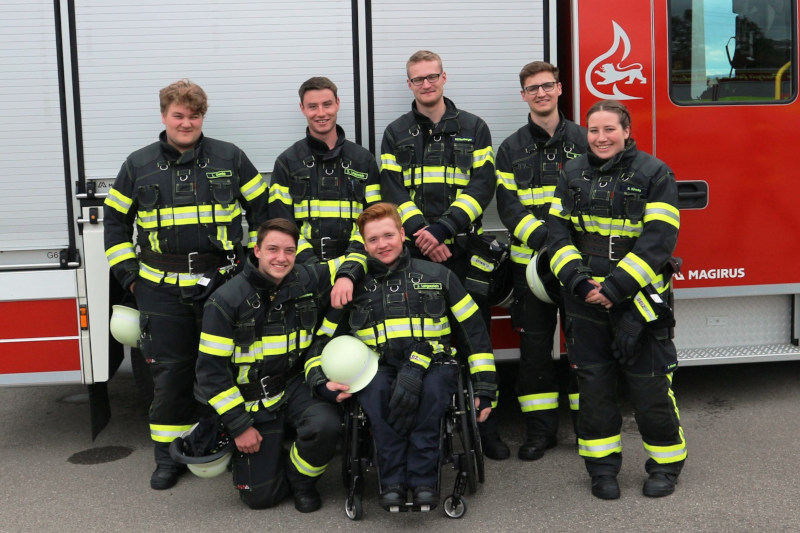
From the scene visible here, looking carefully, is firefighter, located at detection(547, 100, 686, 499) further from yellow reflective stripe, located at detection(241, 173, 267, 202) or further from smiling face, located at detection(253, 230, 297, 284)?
yellow reflective stripe, located at detection(241, 173, 267, 202)

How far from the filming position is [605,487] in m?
3.96

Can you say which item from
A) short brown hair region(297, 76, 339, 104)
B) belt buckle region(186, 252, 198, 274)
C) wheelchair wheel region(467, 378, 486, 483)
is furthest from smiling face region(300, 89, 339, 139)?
wheelchair wheel region(467, 378, 486, 483)

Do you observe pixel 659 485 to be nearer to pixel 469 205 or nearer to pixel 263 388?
pixel 469 205

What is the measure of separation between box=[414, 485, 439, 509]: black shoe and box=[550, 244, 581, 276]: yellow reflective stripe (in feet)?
3.84

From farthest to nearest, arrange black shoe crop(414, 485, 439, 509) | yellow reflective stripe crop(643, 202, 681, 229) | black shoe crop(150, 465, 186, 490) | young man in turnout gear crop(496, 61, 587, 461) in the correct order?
young man in turnout gear crop(496, 61, 587, 461)
black shoe crop(150, 465, 186, 490)
yellow reflective stripe crop(643, 202, 681, 229)
black shoe crop(414, 485, 439, 509)

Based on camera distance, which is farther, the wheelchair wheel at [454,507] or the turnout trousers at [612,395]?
the turnout trousers at [612,395]

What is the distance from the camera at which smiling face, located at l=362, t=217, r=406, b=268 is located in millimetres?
3945

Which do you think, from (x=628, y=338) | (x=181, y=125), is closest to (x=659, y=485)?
(x=628, y=338)

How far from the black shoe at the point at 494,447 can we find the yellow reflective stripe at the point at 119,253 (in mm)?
2074

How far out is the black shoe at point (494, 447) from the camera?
14.8 feet

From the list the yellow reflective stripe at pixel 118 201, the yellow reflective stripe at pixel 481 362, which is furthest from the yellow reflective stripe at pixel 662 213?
the yellow reflective stripe at pixel 118 201

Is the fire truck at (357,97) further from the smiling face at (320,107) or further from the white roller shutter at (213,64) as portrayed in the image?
the smiling face at (320,107)

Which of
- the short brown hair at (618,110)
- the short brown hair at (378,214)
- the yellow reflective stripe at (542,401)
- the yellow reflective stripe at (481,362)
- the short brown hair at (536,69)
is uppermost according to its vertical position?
the short brown hair at (536,69)

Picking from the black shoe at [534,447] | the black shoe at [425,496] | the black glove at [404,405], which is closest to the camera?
the black shoe at [425,496]
